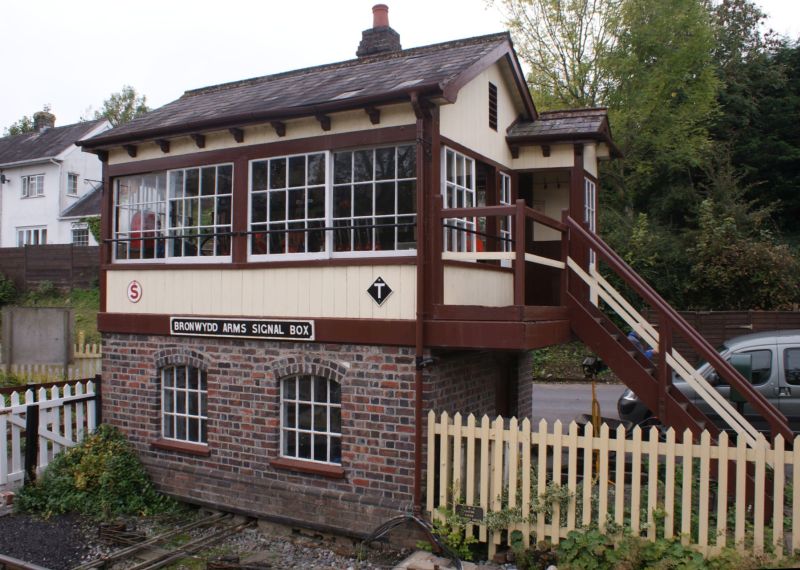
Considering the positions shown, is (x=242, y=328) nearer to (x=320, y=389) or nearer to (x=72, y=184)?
(x=320, y=389)

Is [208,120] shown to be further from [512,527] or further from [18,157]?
[18,157]

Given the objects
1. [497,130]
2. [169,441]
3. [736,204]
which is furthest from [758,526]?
[736,204]

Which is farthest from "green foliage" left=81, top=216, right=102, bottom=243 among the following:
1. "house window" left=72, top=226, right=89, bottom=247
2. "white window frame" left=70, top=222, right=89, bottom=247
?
"house window" left=72, top=226, right=89, bottom=247

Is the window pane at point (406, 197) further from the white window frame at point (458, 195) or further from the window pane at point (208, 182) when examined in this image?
the window pane at point (208, 182)

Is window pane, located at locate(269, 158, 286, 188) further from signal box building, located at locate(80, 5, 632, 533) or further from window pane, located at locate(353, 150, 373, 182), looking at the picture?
window pane, located at locate(353, 150, 373, 182)

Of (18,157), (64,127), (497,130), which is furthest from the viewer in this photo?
(64,127)

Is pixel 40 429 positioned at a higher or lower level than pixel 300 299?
lower

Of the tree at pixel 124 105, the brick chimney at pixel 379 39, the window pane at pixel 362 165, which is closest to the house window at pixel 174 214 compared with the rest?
the window pane at pixel 362 165

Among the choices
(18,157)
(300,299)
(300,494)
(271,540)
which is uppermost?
(18,157)

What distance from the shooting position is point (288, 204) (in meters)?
8.38

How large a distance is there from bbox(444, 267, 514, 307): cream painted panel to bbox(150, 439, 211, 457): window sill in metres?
3.89

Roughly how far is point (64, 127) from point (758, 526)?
39163 millimetres

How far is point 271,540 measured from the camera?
796 centimetres

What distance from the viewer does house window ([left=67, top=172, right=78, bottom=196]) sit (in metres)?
33.4
